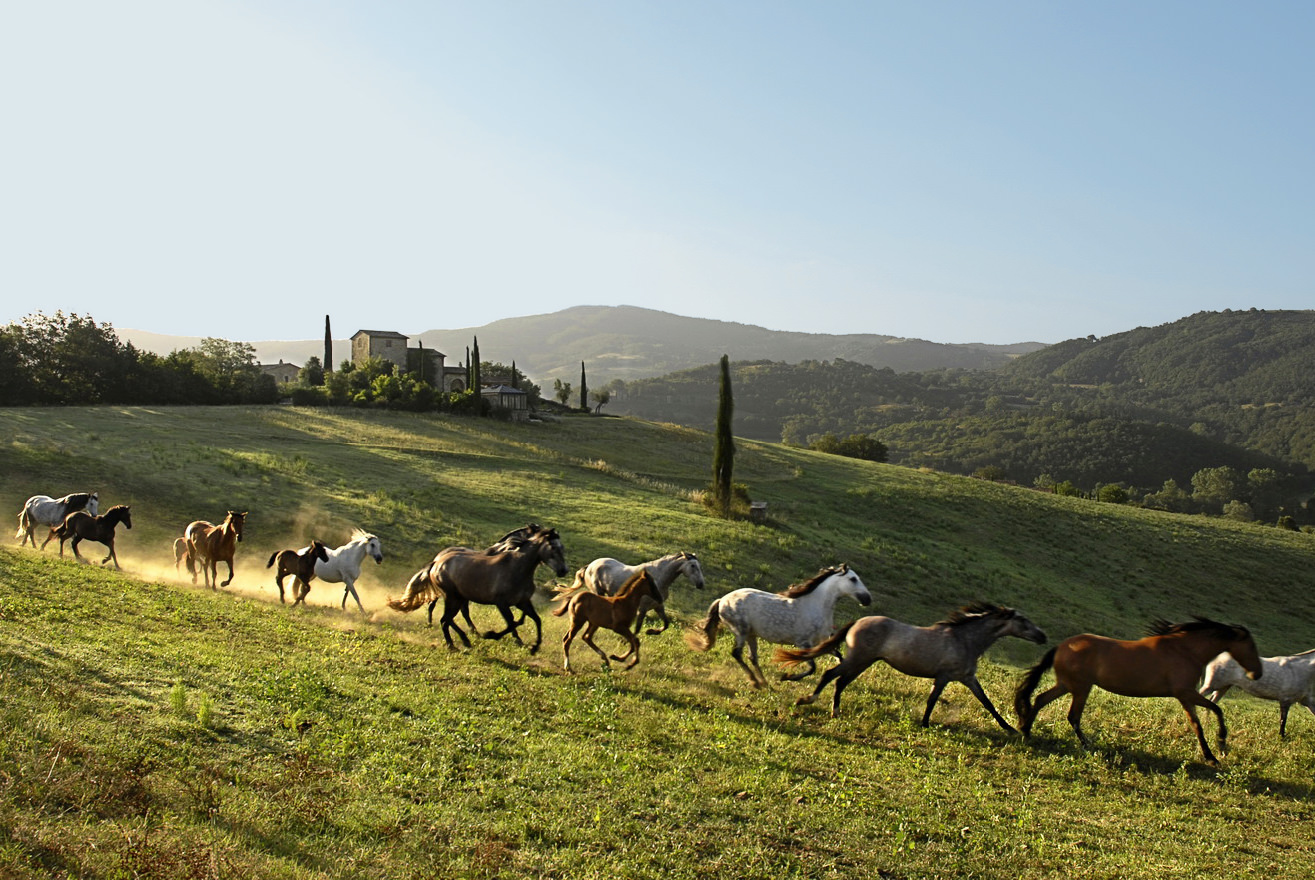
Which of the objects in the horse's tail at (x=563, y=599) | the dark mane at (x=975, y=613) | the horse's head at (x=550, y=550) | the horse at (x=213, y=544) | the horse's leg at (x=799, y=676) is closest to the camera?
the dark mane at (x=975, y=613)

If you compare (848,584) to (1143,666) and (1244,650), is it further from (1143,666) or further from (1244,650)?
(1244,650)

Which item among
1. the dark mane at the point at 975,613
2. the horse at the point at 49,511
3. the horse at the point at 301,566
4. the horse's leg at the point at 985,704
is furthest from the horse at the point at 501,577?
the horse at the point at 49,511

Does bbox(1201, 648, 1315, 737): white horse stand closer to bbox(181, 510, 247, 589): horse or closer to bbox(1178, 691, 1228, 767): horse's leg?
bbox(1178, 691, 1228, 767): horse's leg

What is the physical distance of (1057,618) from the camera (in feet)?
103

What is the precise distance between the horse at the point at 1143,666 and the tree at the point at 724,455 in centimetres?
2763

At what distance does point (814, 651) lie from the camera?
1245 centimetres

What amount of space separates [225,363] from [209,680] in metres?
79.0

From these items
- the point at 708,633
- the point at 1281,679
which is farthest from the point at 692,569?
the point at 1281,679

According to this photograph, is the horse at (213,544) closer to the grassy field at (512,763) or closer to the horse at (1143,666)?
the grassy field at (512,763)

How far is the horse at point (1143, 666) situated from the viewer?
10.9m

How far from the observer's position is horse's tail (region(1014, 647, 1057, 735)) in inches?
443

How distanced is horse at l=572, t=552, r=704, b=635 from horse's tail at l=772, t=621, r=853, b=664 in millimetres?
3049

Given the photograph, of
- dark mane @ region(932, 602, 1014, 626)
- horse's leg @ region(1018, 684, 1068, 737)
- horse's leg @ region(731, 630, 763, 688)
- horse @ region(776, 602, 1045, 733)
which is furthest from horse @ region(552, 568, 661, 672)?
horse's leg @ region(1018, 684, 1068, 737)

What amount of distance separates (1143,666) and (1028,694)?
1.52 metres
